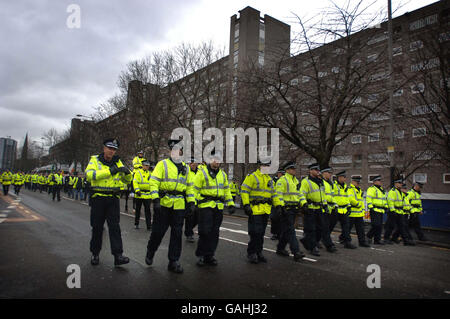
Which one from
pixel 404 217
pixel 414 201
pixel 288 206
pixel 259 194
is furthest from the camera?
pixel 414 201

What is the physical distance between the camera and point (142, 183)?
30.9ft

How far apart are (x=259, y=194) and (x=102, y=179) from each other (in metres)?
2.88

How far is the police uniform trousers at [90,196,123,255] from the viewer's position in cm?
494

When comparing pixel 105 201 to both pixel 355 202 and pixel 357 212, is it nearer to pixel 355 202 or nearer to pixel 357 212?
pixel 355 202

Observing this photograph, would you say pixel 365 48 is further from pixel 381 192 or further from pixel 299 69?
pixel 381 192

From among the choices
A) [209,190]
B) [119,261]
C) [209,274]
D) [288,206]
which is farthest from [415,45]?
[119,261]

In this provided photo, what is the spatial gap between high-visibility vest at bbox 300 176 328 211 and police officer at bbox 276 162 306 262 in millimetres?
474

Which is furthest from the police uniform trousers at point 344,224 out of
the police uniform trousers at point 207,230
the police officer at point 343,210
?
the police uniform trousers at point 207,230

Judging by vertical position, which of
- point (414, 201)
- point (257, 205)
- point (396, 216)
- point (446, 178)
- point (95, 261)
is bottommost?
point (95, 261)

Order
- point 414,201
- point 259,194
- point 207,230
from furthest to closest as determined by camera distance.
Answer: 1. point 414,201
2. point 259,194
3. point 207,230

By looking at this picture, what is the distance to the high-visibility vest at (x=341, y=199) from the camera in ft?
26.7

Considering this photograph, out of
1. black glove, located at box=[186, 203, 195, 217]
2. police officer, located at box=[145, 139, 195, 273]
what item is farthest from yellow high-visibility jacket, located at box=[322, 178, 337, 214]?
police officer, located at box=[145, 139, 195, 273]

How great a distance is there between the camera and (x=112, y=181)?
501 cm

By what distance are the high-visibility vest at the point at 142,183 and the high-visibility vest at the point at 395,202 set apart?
7491 millimetres
